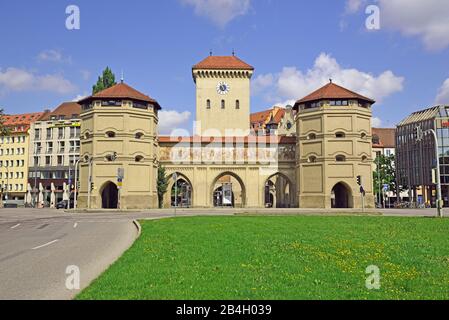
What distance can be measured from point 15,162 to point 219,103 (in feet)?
159

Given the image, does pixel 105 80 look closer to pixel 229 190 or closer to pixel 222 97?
pixel 222 97

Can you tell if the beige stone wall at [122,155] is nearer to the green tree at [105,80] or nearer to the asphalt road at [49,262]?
the green tree at [105,80]

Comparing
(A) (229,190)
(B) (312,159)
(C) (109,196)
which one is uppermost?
(B) (312,159)

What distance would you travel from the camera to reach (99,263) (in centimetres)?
1045

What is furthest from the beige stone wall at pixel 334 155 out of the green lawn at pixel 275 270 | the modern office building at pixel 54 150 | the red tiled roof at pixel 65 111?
the red tiled roof at pixel 65 111

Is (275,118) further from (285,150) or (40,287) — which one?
(40,287)

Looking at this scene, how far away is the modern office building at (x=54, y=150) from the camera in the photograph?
82644mm

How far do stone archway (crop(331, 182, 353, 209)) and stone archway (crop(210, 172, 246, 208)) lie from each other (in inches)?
518

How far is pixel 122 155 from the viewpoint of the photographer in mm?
52281

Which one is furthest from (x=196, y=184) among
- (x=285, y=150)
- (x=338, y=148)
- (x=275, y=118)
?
(x=275, y=118)

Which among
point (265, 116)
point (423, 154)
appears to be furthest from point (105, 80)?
point (423, 154)

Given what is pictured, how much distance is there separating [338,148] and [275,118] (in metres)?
45.6

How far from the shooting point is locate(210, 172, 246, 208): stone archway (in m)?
59.0

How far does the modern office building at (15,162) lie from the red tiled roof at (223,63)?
41585mm
